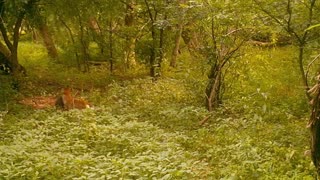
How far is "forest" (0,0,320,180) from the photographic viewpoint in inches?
199

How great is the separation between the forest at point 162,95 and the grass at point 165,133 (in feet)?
0.08

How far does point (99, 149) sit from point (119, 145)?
300 mm

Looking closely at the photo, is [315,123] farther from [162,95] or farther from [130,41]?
[130,41]

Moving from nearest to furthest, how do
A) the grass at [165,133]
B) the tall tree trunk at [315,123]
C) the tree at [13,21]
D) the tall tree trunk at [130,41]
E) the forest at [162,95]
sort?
the tall tree trunk at [315,123] → the grass at [165,133] → the forest at [162,95] → the tree at [13,21] → the tall tree trunk at [130,41]

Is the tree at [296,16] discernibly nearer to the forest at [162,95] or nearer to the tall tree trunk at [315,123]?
the forest at [162,95]

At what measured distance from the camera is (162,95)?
10.3 metres

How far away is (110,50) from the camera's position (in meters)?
13.6

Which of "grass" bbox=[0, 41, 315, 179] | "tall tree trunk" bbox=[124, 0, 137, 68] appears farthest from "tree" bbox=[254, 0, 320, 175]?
"tall tree trunk" bbox=[124, 0, 137, 68]

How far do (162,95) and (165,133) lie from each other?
11.1 ft

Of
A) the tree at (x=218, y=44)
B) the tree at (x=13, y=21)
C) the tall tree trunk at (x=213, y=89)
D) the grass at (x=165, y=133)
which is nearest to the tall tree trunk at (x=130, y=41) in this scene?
the grass at (x=165, y=133)

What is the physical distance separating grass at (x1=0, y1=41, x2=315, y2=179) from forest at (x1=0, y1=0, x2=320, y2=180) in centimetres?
3

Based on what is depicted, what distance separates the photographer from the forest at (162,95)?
505cm

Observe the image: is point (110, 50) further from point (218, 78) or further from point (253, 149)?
point (253, 149)

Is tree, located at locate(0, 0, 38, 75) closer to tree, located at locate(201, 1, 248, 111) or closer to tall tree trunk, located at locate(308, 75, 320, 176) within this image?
tree, located at locate(201, 1, 248, 111)
